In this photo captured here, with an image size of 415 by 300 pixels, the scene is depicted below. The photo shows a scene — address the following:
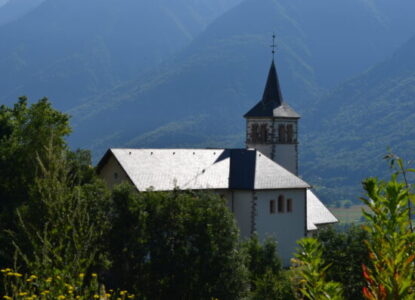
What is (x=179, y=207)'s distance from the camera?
1201 inches

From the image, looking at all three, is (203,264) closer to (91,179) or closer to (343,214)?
(91,179)

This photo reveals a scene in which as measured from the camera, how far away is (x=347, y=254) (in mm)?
29484

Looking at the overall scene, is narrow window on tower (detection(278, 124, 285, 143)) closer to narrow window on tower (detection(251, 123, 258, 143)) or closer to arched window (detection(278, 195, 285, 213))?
narrow window on tower (detection(251, 123, 258, 143))

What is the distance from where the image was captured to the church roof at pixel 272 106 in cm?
5950

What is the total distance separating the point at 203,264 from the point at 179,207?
320 cm

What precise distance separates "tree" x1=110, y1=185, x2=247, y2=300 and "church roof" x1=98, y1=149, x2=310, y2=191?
41.1ft

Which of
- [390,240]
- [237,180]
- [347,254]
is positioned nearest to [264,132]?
[237,180]

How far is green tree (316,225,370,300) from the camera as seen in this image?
85.2 ft

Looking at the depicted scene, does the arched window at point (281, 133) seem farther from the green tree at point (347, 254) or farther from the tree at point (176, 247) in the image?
the tree at point (176, 247)

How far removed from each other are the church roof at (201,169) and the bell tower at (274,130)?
8263 millimetres

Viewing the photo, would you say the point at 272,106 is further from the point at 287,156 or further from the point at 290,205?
the point at 290,205

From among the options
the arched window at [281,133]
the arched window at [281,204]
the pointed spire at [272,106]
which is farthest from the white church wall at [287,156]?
the arched window at [281,204]

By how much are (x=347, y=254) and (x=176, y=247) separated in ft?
24.5

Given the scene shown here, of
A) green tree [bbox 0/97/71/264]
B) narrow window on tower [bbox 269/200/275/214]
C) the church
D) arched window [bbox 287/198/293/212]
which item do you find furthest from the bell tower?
green tree [bbox 0/97/71/264]
